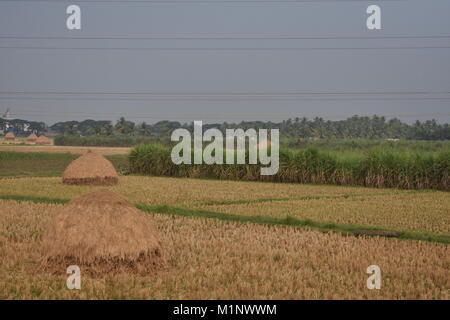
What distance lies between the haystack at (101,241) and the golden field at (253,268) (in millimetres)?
288

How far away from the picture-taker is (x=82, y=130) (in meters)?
147

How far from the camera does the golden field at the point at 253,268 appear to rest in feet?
31.2

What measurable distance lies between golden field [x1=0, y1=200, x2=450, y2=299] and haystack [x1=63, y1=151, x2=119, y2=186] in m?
13.2

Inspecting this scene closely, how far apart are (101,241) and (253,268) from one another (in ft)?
8.53

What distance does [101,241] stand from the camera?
415 inches

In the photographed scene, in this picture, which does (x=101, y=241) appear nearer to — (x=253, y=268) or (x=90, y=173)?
(x=253, y=268)

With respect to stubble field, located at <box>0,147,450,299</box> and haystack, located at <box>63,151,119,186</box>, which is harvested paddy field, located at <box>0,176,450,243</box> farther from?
haystack, located at <box>63,151,119,186</box>

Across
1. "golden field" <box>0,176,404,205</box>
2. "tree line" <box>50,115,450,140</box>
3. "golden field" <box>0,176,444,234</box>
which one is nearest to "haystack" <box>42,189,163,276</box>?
"golden field" <box>0,176,444,234</box>

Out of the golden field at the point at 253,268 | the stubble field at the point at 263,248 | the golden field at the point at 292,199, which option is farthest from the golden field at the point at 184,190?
the golden field at the point at 253,268

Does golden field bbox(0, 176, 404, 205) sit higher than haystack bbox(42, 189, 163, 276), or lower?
lower

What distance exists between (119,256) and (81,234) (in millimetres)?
716

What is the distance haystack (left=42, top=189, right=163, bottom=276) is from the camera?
10.5 m

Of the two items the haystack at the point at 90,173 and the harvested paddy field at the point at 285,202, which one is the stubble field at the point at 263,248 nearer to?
the harvested paddy field at the point at 285,202
